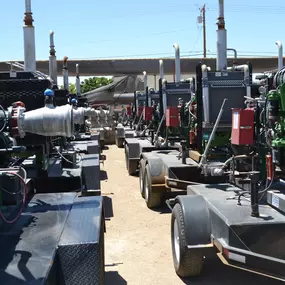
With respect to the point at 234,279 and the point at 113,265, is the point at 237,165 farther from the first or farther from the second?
the point at 113,265

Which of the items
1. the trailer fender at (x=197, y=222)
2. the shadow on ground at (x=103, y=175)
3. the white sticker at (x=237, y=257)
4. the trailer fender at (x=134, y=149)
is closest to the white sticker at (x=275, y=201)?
the trailer fender at (x=197, y=222)

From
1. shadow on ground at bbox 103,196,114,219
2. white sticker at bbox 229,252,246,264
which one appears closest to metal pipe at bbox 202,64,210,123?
shadow on ground at bbox 103,196,114,219

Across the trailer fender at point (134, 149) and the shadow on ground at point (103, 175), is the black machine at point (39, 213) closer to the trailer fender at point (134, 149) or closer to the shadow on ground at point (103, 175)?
the trailer fender at point (134, 149)

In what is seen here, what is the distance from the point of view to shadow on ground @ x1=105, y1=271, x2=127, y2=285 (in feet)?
15.7

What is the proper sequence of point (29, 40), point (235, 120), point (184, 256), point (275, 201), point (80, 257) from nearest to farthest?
1. point (80, 257)
2. point (275, 201)
3. point (184, 256)
4. point (235, 120)
5. point (29, 40)

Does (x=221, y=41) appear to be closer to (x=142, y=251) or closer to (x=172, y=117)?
(x=172, y=117)

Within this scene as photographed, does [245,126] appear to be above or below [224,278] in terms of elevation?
above

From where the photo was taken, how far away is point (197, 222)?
13.9 ft

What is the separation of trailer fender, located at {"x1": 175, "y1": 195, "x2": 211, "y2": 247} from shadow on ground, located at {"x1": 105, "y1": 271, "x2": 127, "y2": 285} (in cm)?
105

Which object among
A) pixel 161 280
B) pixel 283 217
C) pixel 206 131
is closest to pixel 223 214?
pixel 283 217

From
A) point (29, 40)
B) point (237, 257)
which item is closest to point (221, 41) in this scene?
point (29, 40)

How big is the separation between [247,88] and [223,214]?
3236 millimetres

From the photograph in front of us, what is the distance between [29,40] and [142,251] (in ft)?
15.6

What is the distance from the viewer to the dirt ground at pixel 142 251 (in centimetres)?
483
